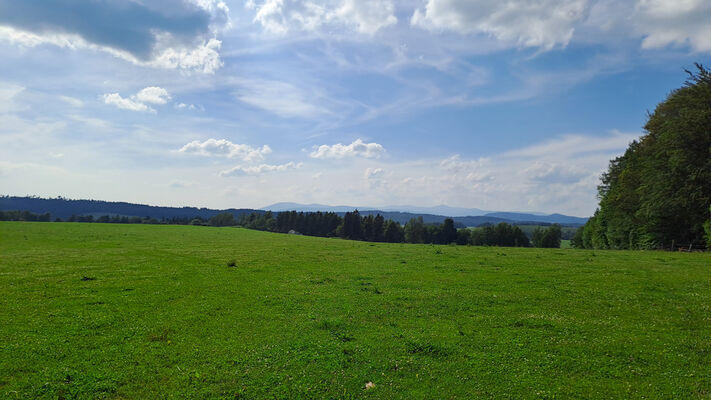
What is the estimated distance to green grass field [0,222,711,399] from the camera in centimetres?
866

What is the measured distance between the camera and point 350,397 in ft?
27.1

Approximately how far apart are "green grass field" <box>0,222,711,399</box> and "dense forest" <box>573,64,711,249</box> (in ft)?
87.7

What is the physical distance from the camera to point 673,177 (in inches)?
1619

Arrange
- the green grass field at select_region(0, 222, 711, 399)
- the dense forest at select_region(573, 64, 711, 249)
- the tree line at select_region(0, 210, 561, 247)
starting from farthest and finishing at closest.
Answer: the tree line at select_region(0, 210, 561, 247)
the dense forest at select_region(573, 64, 711, 249)
the green grass field at select_region(0, 222, 711, 399)

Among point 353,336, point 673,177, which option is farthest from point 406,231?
point 353,336

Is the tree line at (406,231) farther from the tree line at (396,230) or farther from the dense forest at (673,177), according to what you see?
the dense forest at (673,177)

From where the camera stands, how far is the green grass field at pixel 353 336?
8664 mm

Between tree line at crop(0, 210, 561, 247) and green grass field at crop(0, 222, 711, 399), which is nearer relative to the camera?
green grass field at crop(0, 222, 711, 399)

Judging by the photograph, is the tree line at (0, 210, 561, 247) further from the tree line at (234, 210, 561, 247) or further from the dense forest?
the dense forest

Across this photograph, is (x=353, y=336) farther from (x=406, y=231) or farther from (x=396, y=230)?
(x=406, y=231)

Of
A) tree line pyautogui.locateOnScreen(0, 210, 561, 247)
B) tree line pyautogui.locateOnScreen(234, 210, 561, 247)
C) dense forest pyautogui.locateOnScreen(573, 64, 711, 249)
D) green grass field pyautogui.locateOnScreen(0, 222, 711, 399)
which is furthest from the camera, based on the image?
tree line pyautogui.locateOnScreen(0, 210, 561, 247)

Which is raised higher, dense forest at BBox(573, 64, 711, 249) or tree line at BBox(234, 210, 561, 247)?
dense forest at BBox(573, 64, 711, 249)

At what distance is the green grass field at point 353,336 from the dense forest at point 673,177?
26.7 meters

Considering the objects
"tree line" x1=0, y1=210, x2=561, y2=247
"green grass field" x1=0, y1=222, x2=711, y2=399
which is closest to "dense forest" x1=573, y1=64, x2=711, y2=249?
"green grass field" x1=0, y1=222, x2=711, y2=399
